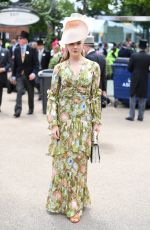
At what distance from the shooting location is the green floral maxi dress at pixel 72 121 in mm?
4496

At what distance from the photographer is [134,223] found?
15.4ft

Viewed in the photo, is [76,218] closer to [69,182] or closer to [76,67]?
[69,182]

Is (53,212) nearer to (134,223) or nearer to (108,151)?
(134,223)

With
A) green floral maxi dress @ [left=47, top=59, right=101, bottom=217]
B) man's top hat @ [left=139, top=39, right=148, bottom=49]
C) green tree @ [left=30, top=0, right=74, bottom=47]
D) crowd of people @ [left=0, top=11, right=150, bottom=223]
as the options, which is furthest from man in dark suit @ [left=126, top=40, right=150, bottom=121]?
green tree @ [left=30, top=0, right=74, bottom=47]

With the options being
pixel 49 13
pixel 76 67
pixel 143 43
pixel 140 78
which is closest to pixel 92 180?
pixel 76 67

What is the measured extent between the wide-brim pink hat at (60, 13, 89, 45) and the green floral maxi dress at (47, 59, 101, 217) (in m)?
0.23

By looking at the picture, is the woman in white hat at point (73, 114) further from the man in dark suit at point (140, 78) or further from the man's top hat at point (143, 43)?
the man's top hat at point (143, 43)

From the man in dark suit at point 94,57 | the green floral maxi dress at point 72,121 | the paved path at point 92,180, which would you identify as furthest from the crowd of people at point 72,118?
the man in dark suit at point 94,57

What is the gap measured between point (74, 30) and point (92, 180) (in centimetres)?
226

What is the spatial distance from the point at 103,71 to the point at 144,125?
3.12 m

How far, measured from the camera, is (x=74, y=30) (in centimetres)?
445

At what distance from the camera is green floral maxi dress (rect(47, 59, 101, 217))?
4496 millimetres

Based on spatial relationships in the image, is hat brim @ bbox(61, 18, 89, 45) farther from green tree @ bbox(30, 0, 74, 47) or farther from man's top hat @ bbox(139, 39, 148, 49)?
green tree @ bbox(30, 0, 74, 47)

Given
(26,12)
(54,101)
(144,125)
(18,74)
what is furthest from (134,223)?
(26,12)
